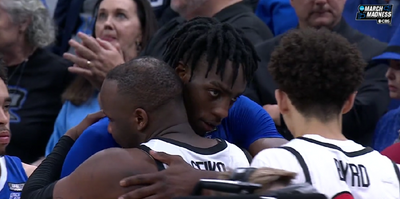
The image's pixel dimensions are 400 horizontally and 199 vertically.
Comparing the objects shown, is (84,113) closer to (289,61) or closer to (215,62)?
(215,62)

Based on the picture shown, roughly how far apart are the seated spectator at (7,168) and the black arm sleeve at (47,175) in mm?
307

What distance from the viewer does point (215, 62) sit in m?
3.08

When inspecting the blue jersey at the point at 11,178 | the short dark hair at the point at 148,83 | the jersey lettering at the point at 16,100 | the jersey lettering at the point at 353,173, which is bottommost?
the jersey lettering at the point at 16,100

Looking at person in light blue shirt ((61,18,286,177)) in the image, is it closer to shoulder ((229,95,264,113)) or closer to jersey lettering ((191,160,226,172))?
shoulder ((229,95,264,113))

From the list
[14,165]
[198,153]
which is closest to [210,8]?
[14,165]

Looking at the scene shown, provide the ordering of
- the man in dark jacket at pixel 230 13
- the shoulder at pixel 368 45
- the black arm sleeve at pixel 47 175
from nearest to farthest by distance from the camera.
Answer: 1. the black arm sleeve at pixel 47 175
2. the shoulder at pixel 368 45
3. the man in dark jacket at pixel 230 13

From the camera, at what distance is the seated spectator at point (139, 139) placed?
2.59 m

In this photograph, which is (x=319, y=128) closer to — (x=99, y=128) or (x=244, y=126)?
(x=244, y=126)

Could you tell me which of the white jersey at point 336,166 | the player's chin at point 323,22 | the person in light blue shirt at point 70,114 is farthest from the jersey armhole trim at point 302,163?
the person in light blue shirt at point 70,114

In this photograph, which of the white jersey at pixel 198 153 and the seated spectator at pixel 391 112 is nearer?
the white jersey at pixel 198 153

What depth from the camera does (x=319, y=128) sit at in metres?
2.67

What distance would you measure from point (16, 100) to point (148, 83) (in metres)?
2.58

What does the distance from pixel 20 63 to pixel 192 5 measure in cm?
130

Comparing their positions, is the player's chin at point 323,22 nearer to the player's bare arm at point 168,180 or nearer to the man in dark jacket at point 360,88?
the man in dark jacket at point 360,88
